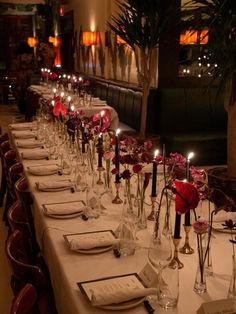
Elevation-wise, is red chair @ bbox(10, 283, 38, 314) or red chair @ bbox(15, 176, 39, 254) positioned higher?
red chair @ bbox(10, 283, 38, 314)

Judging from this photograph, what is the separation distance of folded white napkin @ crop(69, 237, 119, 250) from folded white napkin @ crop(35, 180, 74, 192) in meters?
0.86

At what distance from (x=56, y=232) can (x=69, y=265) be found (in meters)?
0.36

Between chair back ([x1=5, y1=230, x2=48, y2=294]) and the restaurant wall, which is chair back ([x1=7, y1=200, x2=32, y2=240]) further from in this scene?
the restaurant wall

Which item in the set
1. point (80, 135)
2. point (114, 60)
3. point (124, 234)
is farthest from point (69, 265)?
point (114, 60)

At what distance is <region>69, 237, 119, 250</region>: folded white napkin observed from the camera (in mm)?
1942

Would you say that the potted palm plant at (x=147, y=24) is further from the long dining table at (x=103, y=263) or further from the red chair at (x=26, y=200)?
the long dining table at (x=103, y=263)

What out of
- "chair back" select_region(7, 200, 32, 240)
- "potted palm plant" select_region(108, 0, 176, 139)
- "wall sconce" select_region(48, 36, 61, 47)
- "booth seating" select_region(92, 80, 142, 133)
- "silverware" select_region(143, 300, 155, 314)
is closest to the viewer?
"silverware" select_region(143, 300, 155, 314)

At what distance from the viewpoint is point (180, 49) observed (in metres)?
6.55

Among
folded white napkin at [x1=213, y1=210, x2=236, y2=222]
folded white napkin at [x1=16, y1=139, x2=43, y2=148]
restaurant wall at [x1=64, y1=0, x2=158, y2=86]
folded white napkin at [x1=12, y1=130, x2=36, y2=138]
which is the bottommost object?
folded white napkin at [x1=213, y1=210, x2=236, y2=222]

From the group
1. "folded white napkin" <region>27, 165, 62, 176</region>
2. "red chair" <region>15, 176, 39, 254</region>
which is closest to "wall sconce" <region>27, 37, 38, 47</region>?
"folded white napkin" <region>27, 165, 62, 176</region>

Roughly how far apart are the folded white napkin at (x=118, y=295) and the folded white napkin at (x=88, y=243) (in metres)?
0.38

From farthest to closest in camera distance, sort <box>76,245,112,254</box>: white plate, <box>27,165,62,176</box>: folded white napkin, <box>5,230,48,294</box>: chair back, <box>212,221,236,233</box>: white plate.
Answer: <box>27,165,62,176</box>: folded white napkin → <box>212,221,236,233</box>: white plate → <box>76,245,112,254</box>: white plate → <box>5,230,48,294</box>: chair back

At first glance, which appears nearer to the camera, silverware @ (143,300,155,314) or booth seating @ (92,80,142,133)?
silverware @ (143,300,155,314)

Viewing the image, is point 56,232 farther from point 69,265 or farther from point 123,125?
point 123,125
